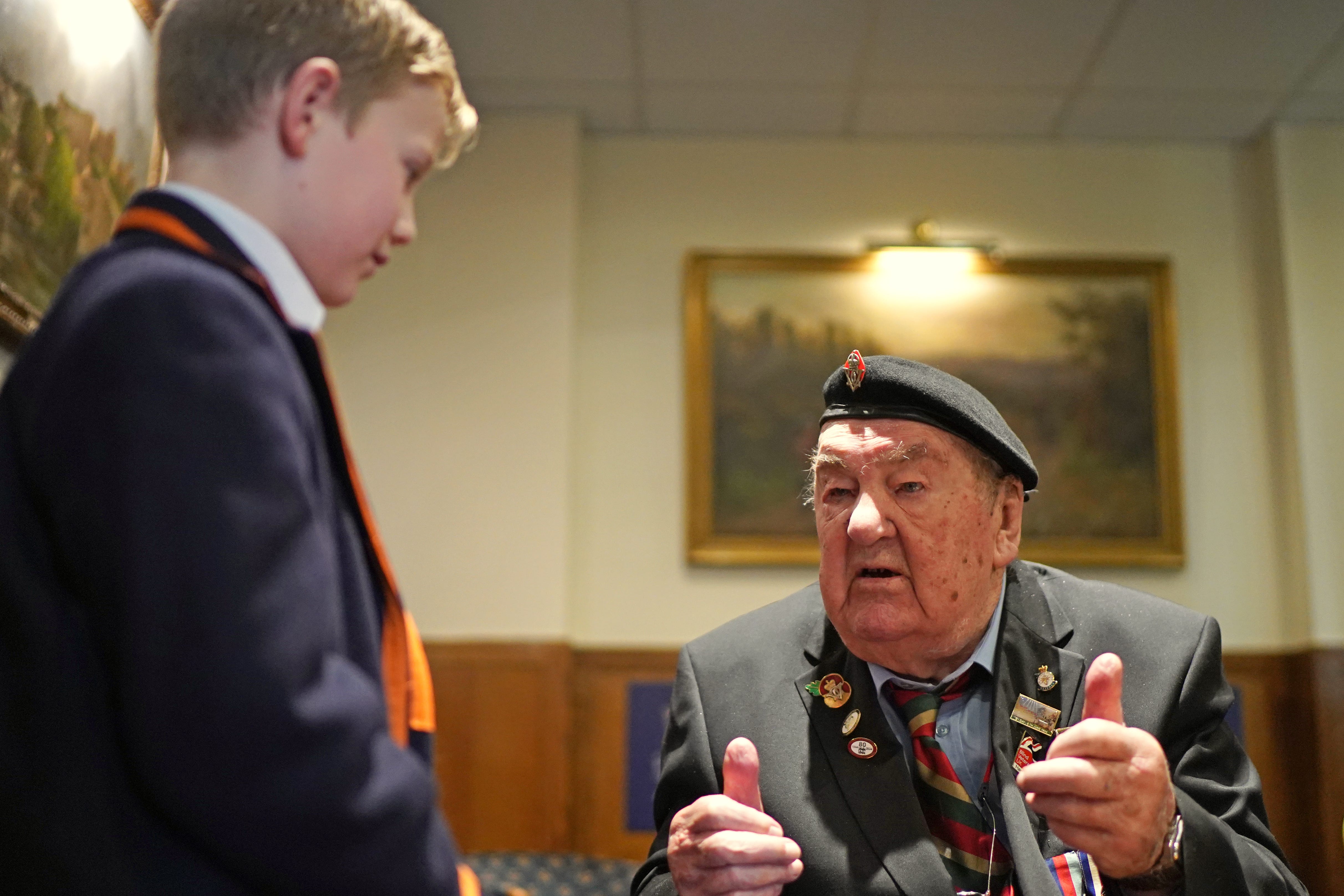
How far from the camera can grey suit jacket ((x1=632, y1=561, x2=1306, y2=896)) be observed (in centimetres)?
189

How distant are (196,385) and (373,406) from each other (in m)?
4.41

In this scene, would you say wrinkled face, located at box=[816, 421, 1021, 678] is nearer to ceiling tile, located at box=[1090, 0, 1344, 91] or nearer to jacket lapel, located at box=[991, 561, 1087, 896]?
jacket lapel, located at box=[991, 561, 1087, 896]

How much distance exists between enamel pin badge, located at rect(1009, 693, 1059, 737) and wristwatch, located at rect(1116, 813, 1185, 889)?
12.0 inches

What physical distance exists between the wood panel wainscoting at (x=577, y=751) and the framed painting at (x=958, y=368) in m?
0.76

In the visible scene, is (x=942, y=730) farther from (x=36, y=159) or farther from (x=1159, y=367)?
(x=1159, y=367)

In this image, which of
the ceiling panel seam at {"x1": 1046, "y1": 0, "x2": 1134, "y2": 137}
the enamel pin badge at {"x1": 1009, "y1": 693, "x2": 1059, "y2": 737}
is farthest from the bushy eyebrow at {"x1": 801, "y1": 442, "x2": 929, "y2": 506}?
the ceiling panel seam at {"x1": 1046, "y1": 0, "x2": 1134, "y2": 137}

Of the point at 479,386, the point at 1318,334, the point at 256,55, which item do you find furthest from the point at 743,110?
the point at 256,55

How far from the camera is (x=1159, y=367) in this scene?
5.47 m

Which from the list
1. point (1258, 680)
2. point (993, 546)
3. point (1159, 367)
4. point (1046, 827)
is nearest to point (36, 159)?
point (993, 546)

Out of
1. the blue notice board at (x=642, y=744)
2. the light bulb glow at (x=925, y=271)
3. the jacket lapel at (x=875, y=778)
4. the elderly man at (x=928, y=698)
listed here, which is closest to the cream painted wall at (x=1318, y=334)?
the light bulb glow at (x=925, y=271)

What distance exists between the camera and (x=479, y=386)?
529 centimetres

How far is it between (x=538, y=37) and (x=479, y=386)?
154 centimetres

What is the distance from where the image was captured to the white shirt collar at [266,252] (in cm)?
113

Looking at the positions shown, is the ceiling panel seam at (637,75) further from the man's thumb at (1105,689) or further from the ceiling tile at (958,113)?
the man's thumb at (1105,689)
